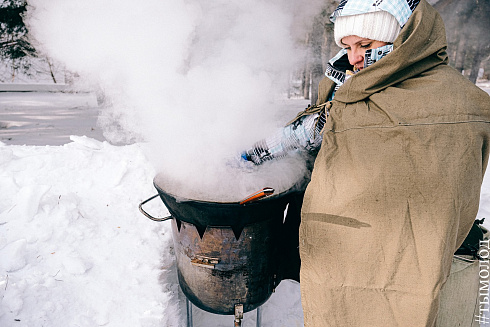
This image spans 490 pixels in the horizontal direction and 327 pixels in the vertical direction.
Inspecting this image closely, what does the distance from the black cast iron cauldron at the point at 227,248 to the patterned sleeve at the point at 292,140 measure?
0.94ft

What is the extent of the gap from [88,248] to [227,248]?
188 cm

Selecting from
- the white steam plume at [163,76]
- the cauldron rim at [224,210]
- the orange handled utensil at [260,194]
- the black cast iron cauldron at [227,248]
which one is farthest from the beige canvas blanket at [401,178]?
the white steam plume at [163,76]

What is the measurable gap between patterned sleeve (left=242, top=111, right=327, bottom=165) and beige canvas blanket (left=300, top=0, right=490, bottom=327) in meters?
0.22

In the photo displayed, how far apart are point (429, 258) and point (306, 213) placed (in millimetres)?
573

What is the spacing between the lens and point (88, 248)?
295cm

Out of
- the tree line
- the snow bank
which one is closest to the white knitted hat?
the snow bank

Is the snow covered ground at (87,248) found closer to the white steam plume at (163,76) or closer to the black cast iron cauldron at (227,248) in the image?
the black cast iron cauldron at (227,248)

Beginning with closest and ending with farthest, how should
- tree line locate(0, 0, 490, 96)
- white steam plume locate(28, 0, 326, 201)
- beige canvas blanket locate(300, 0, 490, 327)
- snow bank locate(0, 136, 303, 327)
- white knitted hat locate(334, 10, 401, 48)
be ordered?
1. beige canvas blanket locate(300, 0, 490, 327)
2. white knitted hat locate(334, 10, 401, 48)
3. white steam plume locate(28, 0, 326, 201)
4. snow bank locate(0, 136, 303, 327)
5. tree line locate(0, 0, 490, 96)

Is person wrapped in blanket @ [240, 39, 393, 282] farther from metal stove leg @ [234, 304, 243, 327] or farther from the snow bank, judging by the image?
the snow bank

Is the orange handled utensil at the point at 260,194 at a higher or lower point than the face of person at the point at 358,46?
lower

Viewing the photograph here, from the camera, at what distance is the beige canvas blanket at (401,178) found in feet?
4.06

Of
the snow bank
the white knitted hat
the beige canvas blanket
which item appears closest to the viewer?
the beige canvas blanket

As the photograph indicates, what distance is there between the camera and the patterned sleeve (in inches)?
65.1

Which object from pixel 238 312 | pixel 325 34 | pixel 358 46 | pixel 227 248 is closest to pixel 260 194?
pixel 227 248
